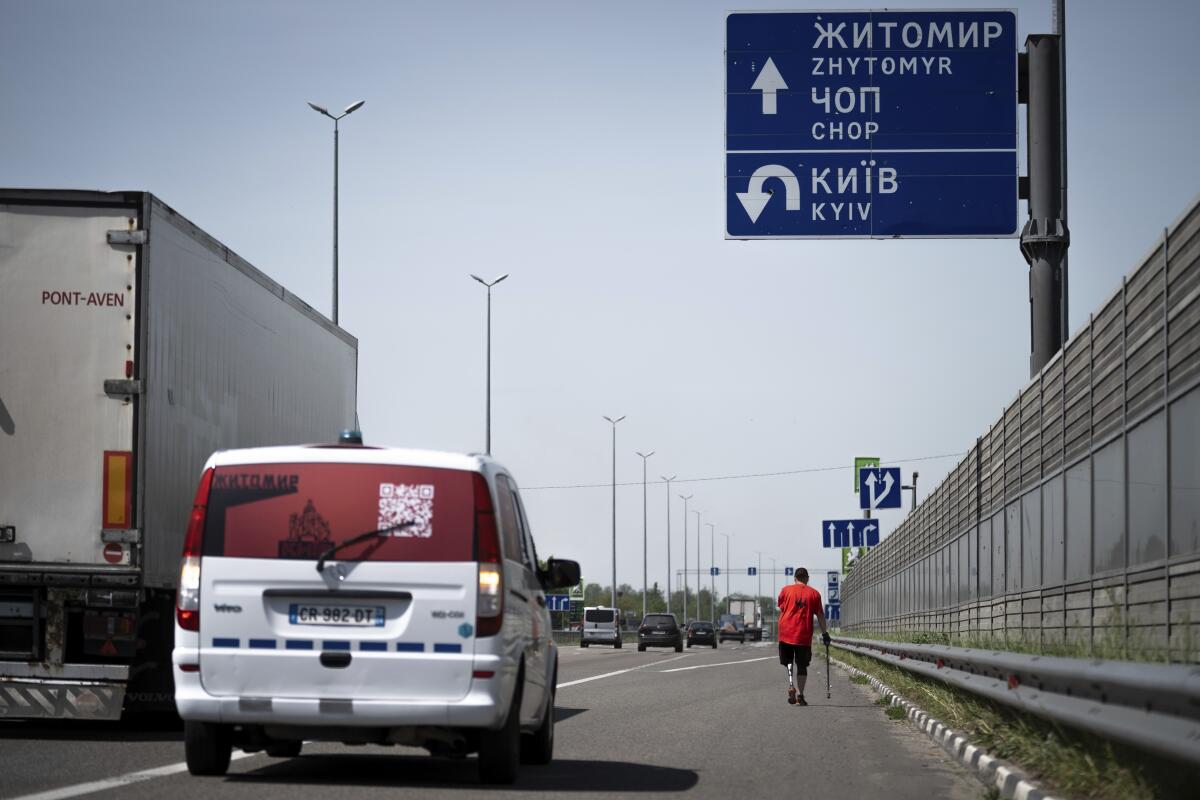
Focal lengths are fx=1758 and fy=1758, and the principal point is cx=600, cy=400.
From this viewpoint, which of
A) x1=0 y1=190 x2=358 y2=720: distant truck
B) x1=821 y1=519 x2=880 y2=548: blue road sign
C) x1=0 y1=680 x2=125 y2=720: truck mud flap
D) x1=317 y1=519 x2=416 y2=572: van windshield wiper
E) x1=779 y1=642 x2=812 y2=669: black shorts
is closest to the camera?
x1=317 y1=519 x2=416 y2=572: van windshield wiper

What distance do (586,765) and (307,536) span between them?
130 inches

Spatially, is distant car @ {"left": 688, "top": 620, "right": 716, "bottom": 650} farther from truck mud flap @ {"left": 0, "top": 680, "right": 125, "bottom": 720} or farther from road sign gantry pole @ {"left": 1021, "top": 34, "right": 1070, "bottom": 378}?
truck mud flap @ {"left": 0, "top": 680, "right": 125, "bottom": 720}

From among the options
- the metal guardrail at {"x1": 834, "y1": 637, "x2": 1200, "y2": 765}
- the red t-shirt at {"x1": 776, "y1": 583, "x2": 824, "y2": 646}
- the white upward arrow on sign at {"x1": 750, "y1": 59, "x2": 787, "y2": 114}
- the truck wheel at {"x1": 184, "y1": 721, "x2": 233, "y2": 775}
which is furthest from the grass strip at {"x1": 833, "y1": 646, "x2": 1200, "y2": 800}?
the red t-shirt at {"x1": 776, "y1": 583, "x2": 824, "y2": 646}

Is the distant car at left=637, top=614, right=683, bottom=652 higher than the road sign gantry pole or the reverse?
the reverse

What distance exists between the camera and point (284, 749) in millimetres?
11500

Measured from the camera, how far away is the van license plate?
974cm

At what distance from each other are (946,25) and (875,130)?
1.28 meters

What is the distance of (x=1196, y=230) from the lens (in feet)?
35.5

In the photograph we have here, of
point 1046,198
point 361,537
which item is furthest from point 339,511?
point 1046,198

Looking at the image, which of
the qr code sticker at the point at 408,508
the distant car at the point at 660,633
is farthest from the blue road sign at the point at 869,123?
the distant car at the point at 660,633

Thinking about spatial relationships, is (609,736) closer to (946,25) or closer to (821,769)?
(821,769)

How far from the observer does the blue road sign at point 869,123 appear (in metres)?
17.4

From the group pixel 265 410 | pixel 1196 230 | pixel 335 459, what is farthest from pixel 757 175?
pixel 335 459

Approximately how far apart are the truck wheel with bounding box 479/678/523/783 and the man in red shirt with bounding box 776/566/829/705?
37.5 feet
